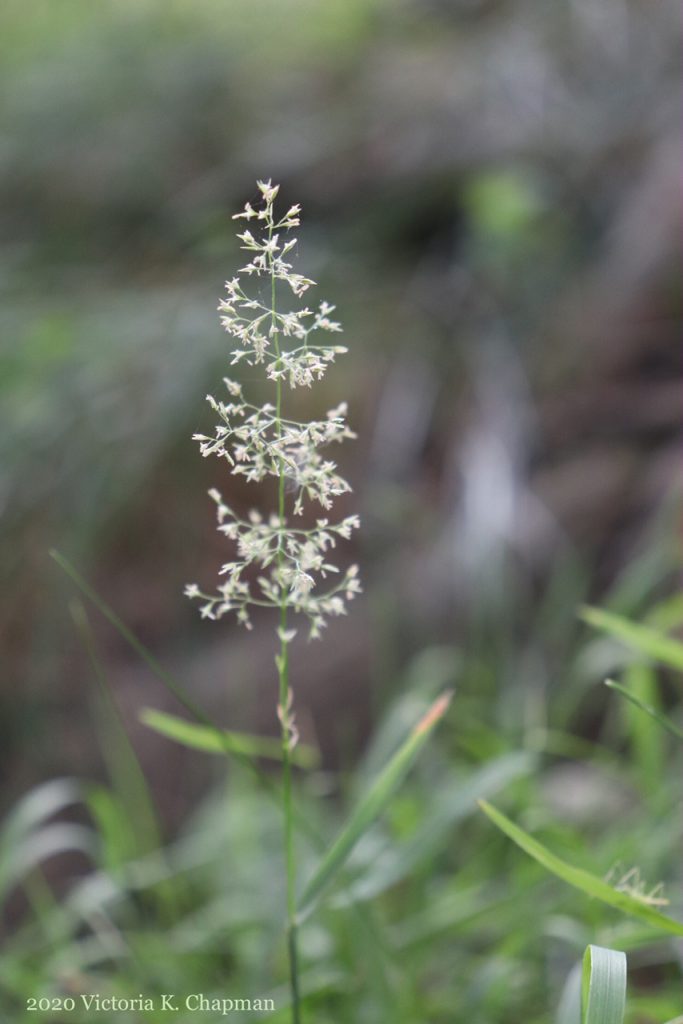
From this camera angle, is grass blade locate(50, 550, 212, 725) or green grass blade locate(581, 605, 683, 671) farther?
green grass blade locate(581, 605, 683, 671)

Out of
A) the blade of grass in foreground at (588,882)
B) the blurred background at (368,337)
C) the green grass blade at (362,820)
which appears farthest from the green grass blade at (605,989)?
the blurred background at (368,337)

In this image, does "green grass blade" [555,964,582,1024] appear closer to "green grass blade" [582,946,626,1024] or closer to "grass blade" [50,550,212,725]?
"green grass blade" [582,946,626,1024]

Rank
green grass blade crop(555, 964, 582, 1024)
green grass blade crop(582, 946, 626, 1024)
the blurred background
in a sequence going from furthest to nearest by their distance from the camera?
the blurred background
green grass blade crop(555, 964, 582, 1024)
green grass blade crop(582, 946, 626, 1024)

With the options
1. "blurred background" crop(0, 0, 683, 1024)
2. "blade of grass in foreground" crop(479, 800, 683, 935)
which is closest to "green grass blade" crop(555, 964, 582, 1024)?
"blade of grass in foreground" crop(479, 800, 683, 935)

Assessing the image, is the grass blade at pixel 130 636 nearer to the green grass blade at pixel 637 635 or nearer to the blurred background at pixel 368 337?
the green grass blade at pixel 637 635

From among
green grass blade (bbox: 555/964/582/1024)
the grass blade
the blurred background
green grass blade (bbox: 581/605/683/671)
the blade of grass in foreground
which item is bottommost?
green grass blade (bbox: 555/964/582/1024)

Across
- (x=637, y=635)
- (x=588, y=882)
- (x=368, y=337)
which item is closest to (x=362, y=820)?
(x=588, y=882)

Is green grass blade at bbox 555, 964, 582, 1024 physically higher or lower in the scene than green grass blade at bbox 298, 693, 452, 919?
lower

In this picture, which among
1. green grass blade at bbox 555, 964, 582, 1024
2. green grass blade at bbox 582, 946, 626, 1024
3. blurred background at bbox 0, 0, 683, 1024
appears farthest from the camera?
blurred background at bbox 0, 0, 683, 1024
